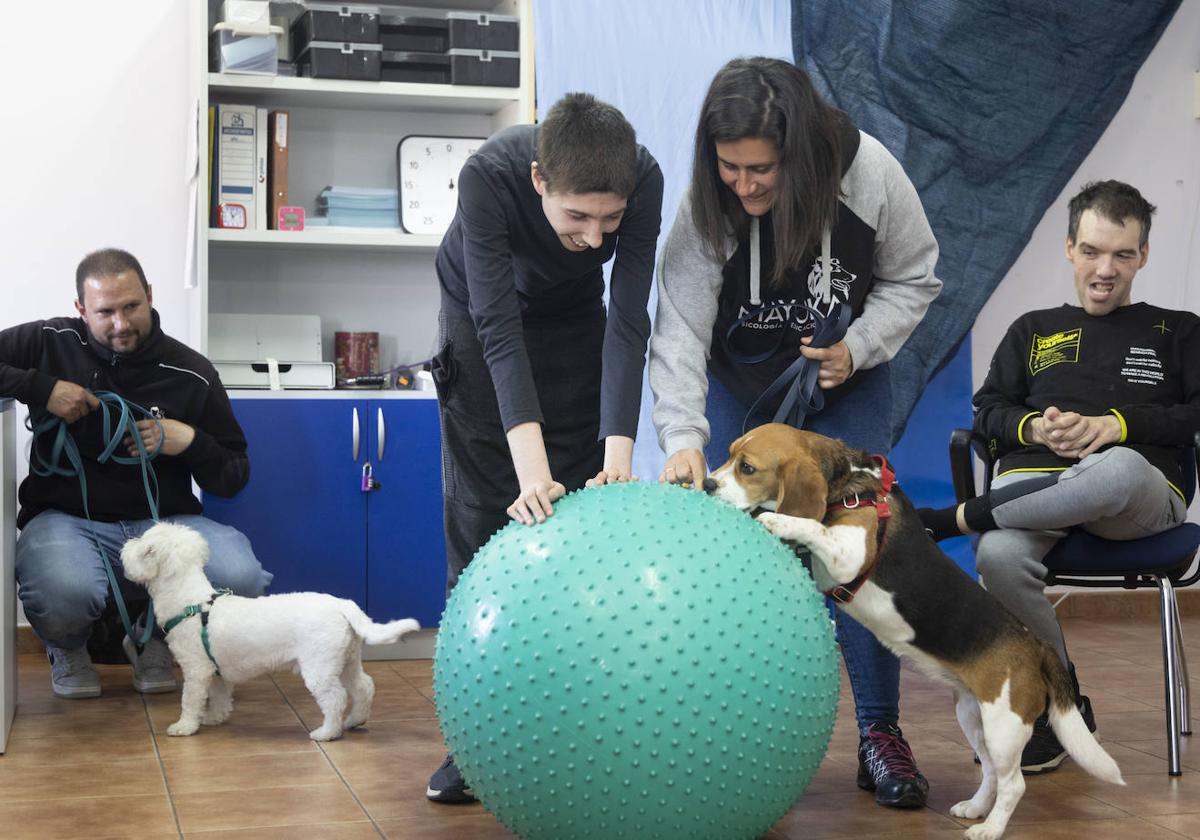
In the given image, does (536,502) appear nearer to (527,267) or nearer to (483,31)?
(527,267)

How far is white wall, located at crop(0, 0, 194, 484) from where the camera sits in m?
4.13

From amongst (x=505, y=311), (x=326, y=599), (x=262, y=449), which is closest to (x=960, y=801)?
(x=505, y=311)

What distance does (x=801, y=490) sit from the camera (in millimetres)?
2184

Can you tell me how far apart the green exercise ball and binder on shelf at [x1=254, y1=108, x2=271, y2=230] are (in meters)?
2.50

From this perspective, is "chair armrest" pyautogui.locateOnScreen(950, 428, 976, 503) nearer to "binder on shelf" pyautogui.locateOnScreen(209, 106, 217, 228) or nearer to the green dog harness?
the green dog harness

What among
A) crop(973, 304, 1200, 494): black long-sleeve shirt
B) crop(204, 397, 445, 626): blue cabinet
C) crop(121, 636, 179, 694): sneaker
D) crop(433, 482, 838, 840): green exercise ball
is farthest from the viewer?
crop(204, 397, 445, 626): blue cabinet

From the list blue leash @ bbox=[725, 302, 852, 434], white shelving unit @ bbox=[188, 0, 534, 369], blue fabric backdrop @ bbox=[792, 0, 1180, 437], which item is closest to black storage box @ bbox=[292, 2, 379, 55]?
white shelving unit @ bbox=[188, 0, 534, 369]

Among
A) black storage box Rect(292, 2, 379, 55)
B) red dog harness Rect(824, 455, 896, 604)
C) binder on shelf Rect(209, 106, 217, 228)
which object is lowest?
red dog harness Rect(824, 455, 896, 604)

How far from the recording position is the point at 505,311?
2.20 meters

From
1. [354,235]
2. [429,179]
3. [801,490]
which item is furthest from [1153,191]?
[801,490]

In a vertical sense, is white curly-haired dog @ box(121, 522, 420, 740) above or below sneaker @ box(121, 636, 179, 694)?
above

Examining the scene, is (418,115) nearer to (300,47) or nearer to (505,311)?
(300,47)

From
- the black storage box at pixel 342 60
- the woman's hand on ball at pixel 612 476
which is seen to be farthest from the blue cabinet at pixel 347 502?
the woman's hand on ball at pixel 612 476

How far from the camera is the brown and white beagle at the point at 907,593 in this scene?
220cm
